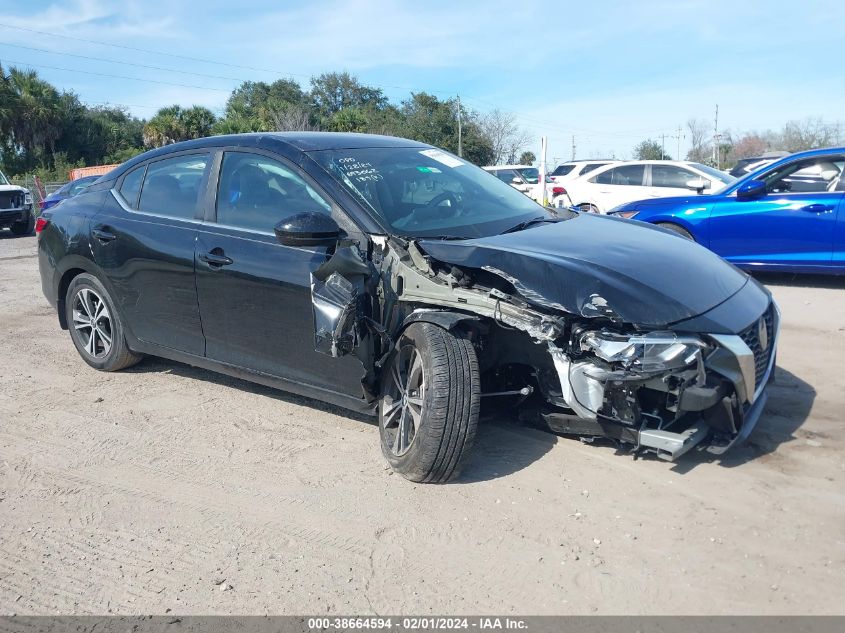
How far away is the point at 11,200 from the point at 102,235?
16995 mm

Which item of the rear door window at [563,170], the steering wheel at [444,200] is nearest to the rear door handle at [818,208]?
the steering wheel at [444,200]

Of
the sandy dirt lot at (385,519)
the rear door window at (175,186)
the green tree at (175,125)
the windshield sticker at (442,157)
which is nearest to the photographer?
the sandy dirt lot at (385,519)

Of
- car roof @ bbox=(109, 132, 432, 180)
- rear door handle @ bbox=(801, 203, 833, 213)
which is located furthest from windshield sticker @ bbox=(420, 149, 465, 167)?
rear door handle @ bbox=(801, 203, 833, 213)

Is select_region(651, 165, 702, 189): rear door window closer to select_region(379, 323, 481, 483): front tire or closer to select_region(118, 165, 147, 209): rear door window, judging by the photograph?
select_region(118, 165, 147, 209): rear door window

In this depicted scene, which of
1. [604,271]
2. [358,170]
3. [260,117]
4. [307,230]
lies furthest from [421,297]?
[260,117]

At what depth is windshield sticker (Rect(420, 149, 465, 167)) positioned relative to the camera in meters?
5.05

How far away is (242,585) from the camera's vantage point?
3.00m

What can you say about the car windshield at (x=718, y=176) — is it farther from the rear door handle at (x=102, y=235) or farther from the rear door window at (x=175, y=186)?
the rear door handle at (x=102, y=235)

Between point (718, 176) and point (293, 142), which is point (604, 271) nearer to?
point (293, 142)

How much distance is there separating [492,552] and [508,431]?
1.28 meters

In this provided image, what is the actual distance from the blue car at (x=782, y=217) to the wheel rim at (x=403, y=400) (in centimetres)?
573

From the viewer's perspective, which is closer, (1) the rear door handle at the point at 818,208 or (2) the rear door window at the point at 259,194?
(2) the rear door window at the point at 259,194

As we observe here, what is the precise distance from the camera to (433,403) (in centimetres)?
352

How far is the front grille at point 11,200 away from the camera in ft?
64.5
